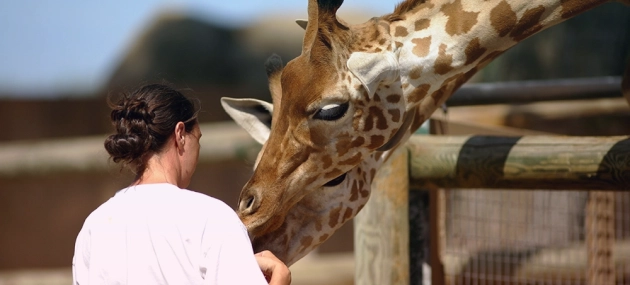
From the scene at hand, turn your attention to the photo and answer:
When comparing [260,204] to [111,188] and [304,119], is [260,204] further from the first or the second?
[111,188]

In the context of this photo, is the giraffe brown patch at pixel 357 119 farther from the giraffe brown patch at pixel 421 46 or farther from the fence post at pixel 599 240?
the fence post at pixel 599 240

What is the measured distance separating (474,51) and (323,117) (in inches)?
Result: 19.9

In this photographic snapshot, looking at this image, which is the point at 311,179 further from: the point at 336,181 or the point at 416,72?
the point at 416,72

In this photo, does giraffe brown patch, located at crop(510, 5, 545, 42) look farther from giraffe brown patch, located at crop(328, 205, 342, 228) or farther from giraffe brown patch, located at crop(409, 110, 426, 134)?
giraffe brown patch, located at crop(328, 205, 342, 228)

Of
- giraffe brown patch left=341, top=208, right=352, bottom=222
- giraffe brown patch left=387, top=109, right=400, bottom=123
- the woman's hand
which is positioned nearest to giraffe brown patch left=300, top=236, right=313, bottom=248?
giraffe brown patch left=341, top=208, right=352, bottom=222

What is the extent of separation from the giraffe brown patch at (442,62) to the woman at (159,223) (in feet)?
2.97

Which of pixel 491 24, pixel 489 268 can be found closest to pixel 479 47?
pixel 491 24

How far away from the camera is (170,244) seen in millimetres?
1470

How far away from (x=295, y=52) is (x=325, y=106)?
11.8 metres

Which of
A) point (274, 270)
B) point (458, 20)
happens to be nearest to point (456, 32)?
point (458, 20)

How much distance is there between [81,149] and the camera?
3900mm

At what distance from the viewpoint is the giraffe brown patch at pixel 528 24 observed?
7.60 feet

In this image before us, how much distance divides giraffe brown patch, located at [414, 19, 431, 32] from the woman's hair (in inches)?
36.7

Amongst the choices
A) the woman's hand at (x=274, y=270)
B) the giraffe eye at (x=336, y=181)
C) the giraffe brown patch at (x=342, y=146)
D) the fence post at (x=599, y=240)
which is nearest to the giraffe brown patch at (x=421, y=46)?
the giraffe brown patch at (x=342, y=146)
